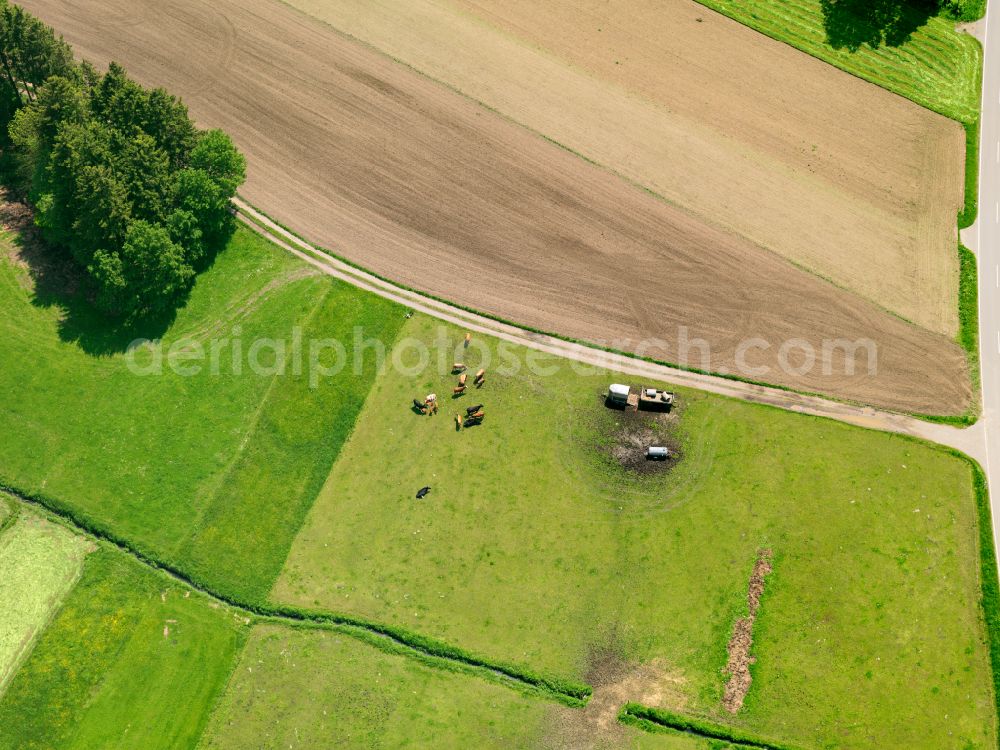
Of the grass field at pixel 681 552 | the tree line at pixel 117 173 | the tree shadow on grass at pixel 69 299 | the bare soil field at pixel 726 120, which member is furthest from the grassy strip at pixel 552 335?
the tree shadow on grass at pixel 69 299

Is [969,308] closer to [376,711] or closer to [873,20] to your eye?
[873,20]

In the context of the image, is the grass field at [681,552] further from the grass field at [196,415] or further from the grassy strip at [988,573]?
the grass field at [196,415]

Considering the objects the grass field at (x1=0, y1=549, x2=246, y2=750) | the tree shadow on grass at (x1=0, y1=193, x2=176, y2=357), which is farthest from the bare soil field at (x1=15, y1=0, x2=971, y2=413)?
the grass field at (x1=0, y1=549, x2=246, y2=750)

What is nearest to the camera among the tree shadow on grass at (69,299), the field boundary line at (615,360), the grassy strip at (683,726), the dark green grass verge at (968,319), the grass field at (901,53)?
the grassy strip at (683,726)

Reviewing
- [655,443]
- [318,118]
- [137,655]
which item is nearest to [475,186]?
[318,118]

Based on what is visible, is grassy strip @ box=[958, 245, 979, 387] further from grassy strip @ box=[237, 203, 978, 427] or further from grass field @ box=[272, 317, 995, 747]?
grass field @ box=[272, 317, 995, 747]

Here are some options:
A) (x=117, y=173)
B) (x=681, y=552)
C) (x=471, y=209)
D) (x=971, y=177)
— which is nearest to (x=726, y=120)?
(x=971, y=177)
